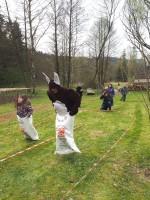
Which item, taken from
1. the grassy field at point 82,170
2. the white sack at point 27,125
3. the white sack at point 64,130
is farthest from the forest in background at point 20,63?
the white sack at point 64,130

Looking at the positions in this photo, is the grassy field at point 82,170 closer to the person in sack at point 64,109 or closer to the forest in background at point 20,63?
the person in sack at point 64,109

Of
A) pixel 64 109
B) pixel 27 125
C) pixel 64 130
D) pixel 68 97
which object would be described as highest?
pixel 68 97

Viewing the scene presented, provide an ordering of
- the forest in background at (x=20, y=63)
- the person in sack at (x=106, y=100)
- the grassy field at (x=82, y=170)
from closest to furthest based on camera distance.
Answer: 1. the grassy field at (x=82, y=170)
2. the person in sack at (x=106, y=100)
3. the forest in background at (x=20, y=63)

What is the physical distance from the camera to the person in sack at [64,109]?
989 centimetres

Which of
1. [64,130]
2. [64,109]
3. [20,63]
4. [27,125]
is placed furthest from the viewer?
[20,63]

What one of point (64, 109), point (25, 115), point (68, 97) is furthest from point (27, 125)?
point (68, 97)

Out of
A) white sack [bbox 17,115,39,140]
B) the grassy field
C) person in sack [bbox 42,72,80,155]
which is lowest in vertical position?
the grassy field

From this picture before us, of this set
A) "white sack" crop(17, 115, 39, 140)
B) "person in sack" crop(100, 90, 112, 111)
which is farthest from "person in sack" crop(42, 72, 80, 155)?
"person in sack" crop(100, 90, 112, 111)

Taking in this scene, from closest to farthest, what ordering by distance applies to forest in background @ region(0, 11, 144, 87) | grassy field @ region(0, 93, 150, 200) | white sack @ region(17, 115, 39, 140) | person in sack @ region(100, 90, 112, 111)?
grassy field @ region(0, 93, 150, 200) → white sack @ region(17, 115, 39, 140) → person in sack @ region(100, 90, 112, 111) → forest in background @ region(0, 11, 144, 87)

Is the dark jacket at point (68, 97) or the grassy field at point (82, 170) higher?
the dark jacket at point (68, 97)

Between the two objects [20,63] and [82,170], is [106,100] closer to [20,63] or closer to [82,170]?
[82,170]

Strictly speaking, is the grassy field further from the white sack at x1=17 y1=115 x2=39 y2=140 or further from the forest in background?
the forest in background

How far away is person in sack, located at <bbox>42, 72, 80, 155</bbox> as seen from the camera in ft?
32.4

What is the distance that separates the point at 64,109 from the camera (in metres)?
10.0
